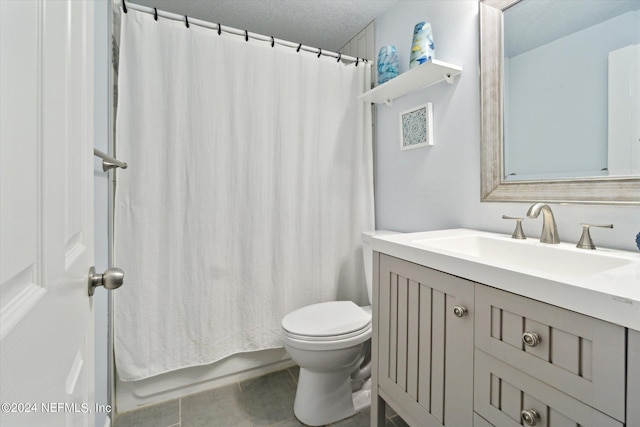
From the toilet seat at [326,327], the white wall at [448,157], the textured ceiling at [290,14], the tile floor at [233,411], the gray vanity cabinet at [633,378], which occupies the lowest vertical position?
the tile floor at [233,411]

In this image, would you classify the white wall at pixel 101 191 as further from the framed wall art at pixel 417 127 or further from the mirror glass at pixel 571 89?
the mirror glass at pixel 571 89

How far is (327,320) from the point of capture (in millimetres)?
1479

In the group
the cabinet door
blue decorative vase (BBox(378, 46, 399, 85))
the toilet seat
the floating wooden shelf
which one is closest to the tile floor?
the toilet seat

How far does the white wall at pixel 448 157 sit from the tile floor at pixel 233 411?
1098mm

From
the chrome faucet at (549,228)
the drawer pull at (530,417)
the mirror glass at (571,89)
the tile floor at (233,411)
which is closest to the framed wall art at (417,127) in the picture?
the mirror glass at (571,89)

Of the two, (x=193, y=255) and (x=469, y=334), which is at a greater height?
(x=193, y=255)

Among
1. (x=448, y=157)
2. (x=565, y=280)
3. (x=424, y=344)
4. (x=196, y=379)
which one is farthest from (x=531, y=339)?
(x=196, y=379)

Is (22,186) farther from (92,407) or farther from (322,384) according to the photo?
(322,384)

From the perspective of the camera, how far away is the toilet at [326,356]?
1.33 m

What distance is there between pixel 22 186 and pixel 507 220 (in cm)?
144

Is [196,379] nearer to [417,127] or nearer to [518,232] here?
[518,232]

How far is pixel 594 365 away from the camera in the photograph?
572mm

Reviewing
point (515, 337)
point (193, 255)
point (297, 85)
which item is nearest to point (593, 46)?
point (515, 337)

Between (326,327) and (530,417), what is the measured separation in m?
0.86
